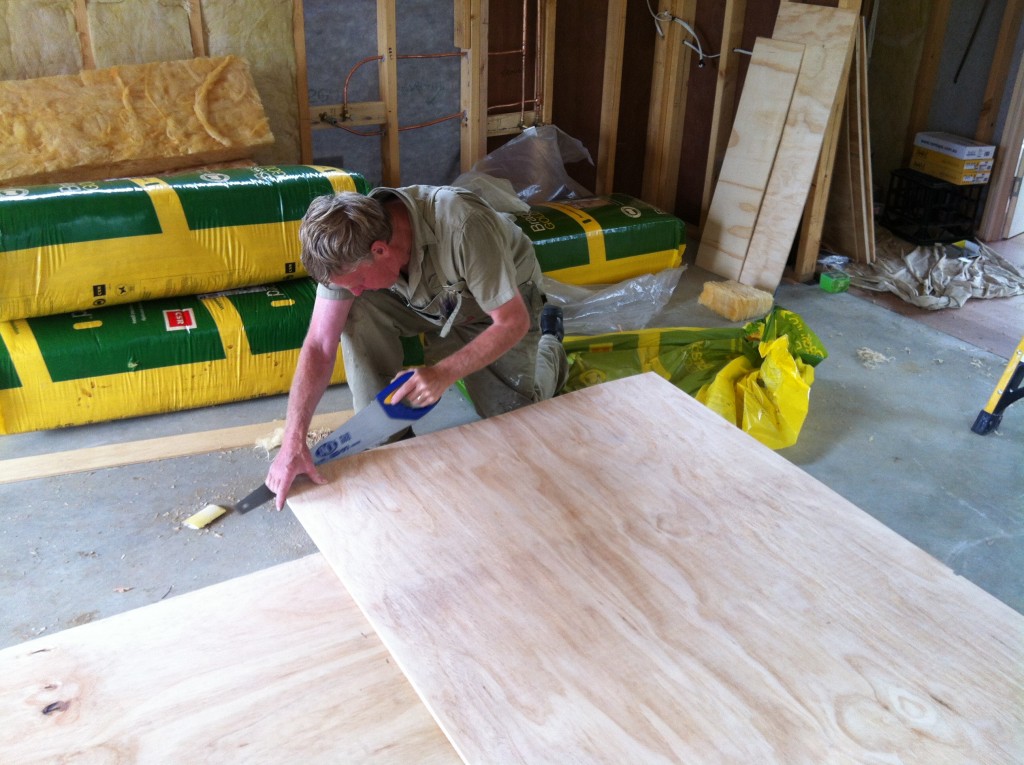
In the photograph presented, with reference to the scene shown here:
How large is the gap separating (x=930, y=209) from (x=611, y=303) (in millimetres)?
2255

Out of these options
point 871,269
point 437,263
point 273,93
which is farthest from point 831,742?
point 871,269

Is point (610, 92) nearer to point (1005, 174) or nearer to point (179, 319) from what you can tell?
point (1005, 174)

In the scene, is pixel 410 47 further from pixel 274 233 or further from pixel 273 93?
pixel 274 233

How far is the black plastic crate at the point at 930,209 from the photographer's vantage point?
197 inches

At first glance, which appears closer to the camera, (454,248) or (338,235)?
(338,235)

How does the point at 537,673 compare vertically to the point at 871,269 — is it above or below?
above

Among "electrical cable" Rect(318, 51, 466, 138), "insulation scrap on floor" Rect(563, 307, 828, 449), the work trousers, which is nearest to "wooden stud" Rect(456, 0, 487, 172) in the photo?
"electrical cable" Rect(318, 51, 466, 138)

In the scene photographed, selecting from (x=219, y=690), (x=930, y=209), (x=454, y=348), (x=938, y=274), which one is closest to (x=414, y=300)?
(x=454, y=348)

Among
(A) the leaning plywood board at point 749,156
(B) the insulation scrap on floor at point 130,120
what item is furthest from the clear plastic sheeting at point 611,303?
(B) the insulation scrap on floor at point 130,120

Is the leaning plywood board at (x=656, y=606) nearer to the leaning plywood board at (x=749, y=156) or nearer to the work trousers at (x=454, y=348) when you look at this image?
the work trousers at (x=454, y=348)

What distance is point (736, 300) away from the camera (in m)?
4.02

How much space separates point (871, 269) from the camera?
4676 mm

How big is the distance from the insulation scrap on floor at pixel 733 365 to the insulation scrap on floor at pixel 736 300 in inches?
15.5

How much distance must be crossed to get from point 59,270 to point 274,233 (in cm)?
70
